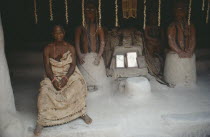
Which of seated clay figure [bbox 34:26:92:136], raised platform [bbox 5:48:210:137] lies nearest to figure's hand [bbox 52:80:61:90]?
seated clay figure [bbox 34:26:92:136]

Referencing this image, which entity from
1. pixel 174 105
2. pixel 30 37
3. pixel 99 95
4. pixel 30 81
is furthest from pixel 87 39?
pixel 30 37

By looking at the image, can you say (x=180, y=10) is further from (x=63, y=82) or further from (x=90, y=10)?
(x=63, y=82)

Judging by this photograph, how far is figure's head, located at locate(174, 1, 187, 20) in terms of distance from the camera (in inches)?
304

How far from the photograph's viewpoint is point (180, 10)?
7766 mm

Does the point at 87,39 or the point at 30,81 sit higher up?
the point at 87,39

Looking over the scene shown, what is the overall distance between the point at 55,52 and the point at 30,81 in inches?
94.8

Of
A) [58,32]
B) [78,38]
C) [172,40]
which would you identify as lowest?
[172,40]

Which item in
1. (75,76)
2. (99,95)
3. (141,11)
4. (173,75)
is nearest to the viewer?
(75,76)

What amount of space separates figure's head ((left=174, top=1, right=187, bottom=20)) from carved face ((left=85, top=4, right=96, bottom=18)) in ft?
6.78

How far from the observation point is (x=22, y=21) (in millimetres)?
10461

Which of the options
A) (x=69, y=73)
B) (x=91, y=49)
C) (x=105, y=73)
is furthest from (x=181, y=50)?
(x=69, y=73)

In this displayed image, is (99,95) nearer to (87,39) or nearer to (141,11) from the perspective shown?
(87,39)

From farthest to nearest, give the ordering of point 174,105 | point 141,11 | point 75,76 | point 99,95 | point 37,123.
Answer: point 141,11
point 99,95
point 174,105
point 75,76
point 37,123

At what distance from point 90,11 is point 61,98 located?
2.40 metres
